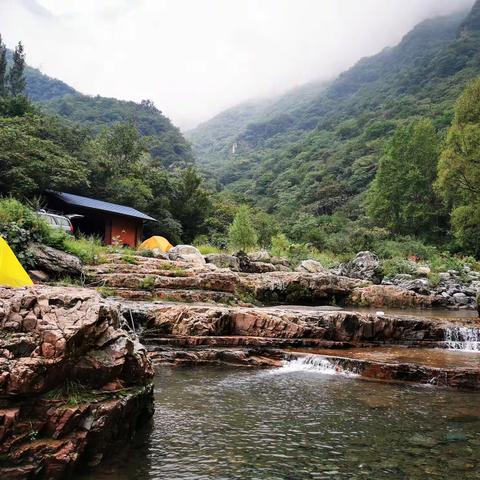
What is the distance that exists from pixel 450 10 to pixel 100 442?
23908 cm

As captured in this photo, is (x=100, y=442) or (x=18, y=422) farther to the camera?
(x=100, y=442)

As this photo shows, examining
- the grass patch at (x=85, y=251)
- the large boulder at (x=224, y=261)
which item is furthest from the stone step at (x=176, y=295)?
the large boulder at (x=224, y=261)

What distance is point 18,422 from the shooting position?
423 centimetres

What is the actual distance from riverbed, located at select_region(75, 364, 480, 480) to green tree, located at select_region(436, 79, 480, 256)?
87.0 ft

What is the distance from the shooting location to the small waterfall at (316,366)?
9945 millimetres

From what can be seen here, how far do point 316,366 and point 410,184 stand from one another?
128 ft

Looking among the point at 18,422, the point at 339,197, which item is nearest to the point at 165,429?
the point at 18,422

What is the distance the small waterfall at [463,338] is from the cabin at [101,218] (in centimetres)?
2162

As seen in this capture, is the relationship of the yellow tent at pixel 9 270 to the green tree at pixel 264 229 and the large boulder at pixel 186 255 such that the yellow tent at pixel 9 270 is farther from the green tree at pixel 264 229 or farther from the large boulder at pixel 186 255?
the green tree at pixel 264 229

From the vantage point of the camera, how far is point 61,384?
4828 millimetres

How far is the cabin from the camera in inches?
1159

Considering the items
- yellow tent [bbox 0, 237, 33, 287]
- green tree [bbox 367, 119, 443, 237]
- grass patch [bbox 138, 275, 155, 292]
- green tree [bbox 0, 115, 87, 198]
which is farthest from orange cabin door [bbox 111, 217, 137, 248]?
green tree [bbox 367, 119, 443, 237]

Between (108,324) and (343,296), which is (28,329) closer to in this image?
(108,324)

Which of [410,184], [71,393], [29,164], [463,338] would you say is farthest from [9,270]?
[410,184]
